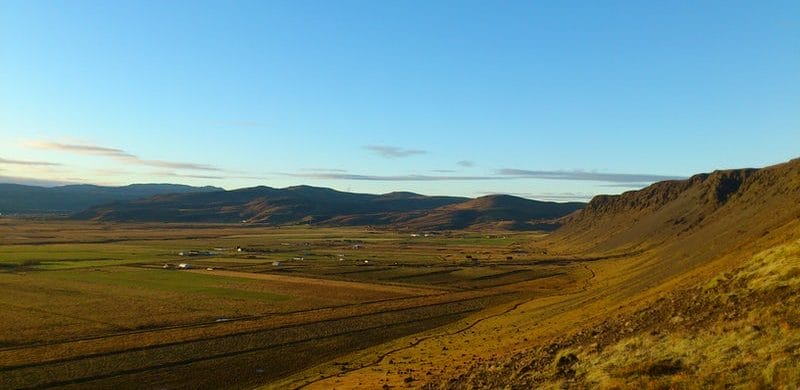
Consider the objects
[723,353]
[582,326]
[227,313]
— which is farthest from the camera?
[227,313]

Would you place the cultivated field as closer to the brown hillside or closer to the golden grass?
the golden grass

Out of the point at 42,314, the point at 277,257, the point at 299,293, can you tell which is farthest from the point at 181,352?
the point at 277,257

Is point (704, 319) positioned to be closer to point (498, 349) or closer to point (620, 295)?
point (498, 349)

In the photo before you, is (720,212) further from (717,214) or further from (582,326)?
(582,326)

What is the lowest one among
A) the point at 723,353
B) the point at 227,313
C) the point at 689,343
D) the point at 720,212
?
the point at 227,313

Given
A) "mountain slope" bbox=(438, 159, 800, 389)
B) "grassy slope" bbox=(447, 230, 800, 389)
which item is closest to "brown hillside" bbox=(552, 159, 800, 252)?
"mountain slope" bbox=(438, 159, 800, 389)

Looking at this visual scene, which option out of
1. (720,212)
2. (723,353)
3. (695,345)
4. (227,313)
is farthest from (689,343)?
(720,212)

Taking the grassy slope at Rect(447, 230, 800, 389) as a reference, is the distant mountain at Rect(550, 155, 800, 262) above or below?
above

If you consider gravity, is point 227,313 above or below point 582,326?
below

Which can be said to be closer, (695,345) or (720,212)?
(695,345)
